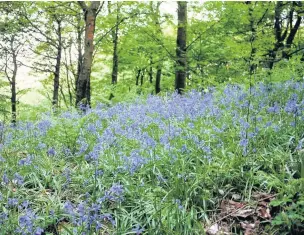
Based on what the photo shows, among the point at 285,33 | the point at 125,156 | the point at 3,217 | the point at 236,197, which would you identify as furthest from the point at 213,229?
the point at 285,33

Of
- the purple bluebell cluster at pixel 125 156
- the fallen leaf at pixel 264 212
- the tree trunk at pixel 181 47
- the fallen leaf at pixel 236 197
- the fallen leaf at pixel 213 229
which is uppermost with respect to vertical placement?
the tree trunk at pixel 181 47

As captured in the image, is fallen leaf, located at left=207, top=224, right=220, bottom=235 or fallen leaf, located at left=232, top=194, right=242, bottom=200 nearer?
fallen leaf, located at left=207, top=224, right=220, bottom=235

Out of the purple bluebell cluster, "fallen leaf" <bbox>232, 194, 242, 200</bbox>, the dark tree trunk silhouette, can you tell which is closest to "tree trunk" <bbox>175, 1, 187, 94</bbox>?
the dark tree trunk silhouette

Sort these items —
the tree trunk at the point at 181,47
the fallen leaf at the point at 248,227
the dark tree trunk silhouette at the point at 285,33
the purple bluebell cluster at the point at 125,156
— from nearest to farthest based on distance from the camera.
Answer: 1. the fallen leaf at the point at 248,227
2. the purple bluebell cluster at the point at 125,156
3. the dark tree trunk silhouette at the point at 285,33
4. the tree trunk at the point at 181,47

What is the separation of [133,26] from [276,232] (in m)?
8.38

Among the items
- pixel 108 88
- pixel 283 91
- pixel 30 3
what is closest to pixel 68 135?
pixel 283 91

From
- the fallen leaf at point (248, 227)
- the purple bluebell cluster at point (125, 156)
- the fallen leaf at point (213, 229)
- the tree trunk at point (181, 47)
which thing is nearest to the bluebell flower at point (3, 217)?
the purple bluebell cluster at point (125, 156)

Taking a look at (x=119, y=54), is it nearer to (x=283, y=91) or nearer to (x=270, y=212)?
(x=283, y=91)

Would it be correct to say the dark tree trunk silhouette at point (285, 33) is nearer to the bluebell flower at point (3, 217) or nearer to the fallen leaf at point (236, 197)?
the fallen leaf at point (236, 197)

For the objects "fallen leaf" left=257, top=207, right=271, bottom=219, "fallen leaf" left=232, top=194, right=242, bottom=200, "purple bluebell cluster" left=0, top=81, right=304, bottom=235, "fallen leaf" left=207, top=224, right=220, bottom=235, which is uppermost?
"purple bluebell cluster" left=0, top=81, right=304, bottom=235

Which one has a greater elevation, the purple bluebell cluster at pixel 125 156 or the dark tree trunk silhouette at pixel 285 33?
the dark tree trunk silhouette at pixel 285 33

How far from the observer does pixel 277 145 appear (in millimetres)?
3537

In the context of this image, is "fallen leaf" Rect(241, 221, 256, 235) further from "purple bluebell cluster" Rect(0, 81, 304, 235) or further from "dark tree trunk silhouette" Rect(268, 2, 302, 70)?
"dark tree trunk silhouette" Rect(268, 2, 302, 70)

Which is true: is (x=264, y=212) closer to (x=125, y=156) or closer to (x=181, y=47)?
(x=125, y=156)
